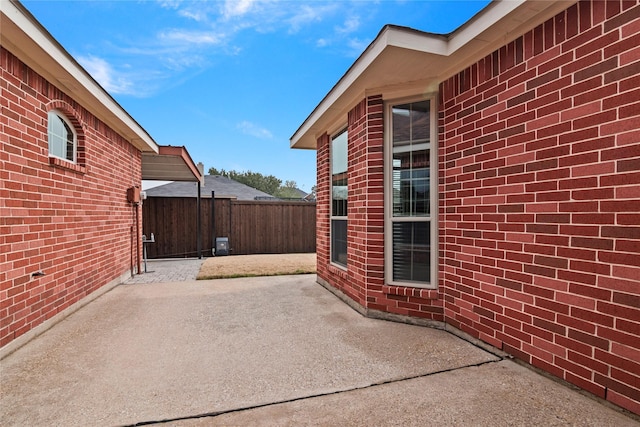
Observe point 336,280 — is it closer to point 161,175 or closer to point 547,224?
point 547,224

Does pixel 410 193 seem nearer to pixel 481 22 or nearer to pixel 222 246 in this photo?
pixel 481 22

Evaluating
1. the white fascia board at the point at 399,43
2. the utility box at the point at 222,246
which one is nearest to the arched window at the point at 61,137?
the white fascia board at the point at 399,43

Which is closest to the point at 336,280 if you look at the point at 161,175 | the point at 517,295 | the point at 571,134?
the point at 517,295

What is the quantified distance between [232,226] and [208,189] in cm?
675

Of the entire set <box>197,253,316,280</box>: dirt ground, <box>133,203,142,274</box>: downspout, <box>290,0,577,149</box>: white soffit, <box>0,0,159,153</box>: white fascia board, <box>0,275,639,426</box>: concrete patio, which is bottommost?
<box>197,253,316,280</box>: dirt ground

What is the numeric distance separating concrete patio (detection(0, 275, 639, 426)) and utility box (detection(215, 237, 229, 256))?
20.6ft

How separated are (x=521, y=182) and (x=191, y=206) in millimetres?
9756

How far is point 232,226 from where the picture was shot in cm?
1064

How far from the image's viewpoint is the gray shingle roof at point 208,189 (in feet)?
45.5

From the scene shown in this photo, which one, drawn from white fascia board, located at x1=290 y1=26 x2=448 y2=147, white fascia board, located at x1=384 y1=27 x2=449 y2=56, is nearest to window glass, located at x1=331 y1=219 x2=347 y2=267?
white fascia board, located at x1=290 y1=26 x2=448 y2=147

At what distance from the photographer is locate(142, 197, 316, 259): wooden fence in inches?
383

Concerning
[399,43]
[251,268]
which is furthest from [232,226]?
[399,43]

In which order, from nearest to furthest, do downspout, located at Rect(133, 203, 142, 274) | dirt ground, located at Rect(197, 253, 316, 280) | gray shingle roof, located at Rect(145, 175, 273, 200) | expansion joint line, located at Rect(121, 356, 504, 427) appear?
expansion joint line, located at Rect(121, 356, 504, 427) → dirt ground, located at Rect(197, 253, 316, 280) → downspout, located at Rect(133, 203, 142, 274) → gray shingle roof, located at Rect(145, 175, 273, 200)

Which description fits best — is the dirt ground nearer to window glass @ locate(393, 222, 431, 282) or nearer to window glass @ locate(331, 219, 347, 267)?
window glass @ locate(331, 219, 347, 267)
